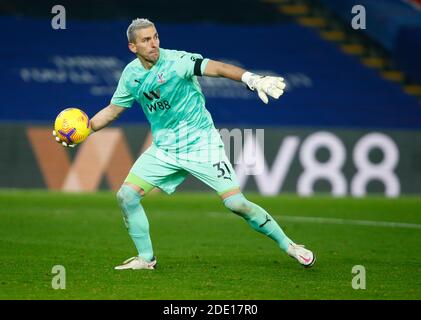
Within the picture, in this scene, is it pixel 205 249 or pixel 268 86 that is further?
pixel 205 249

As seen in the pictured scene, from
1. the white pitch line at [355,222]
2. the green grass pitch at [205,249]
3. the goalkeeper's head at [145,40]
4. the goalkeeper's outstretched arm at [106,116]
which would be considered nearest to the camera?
the green grass pitch at [205,249]

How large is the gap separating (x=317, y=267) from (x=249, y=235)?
11.9ft

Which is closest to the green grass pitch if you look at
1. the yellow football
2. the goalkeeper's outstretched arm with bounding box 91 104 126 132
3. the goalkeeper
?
the goalkeeper

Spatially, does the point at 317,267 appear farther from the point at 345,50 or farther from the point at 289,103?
the point at 345,50

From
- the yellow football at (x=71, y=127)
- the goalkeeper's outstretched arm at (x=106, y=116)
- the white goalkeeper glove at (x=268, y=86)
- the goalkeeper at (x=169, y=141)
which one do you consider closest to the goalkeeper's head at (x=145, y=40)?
the goalkeeper at (x=169, y=141)

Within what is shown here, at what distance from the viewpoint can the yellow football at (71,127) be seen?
10.4 meters

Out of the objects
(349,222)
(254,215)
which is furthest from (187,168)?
(349,222)

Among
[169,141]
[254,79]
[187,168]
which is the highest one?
[254,79]

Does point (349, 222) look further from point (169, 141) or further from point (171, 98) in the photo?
point (171, 98)

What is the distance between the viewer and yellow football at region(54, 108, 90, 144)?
10.4 meters

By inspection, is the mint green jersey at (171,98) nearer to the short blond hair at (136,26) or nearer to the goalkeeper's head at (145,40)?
the goalkeeper's head at (145,40)

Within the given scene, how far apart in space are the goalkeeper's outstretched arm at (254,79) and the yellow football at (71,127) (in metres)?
1.49

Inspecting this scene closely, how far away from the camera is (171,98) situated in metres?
10.2

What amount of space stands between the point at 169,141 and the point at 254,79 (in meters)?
1.44
